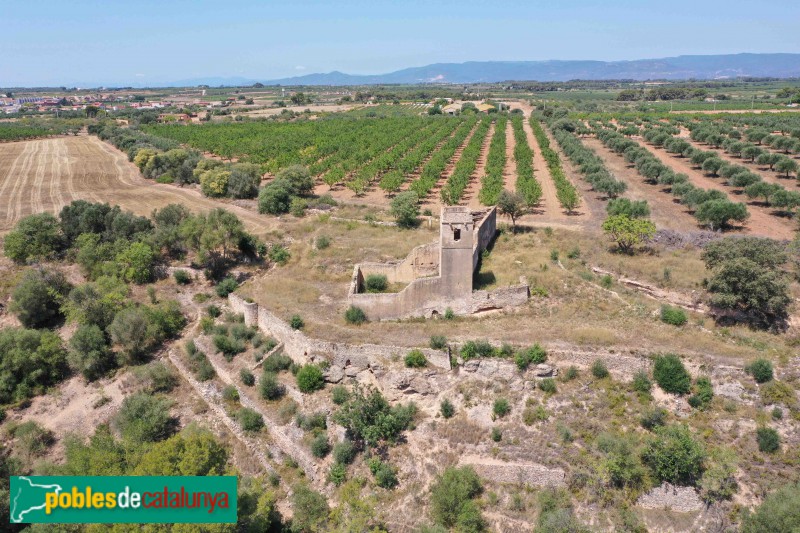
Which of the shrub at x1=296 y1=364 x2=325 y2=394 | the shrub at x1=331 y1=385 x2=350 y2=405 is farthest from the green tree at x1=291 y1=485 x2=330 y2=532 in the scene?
the shrub at x1=296 y1=364 x2=325 y2=394

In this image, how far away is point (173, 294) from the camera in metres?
42.4

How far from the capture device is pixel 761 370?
24797mm

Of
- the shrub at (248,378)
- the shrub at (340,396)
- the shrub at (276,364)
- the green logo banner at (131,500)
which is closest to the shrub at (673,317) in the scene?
the shrub at (340,396)

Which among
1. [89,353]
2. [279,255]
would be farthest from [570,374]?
[89,353]

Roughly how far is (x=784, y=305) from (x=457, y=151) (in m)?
74.4

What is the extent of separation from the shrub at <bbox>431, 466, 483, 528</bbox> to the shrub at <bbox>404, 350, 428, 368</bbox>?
5942 mm

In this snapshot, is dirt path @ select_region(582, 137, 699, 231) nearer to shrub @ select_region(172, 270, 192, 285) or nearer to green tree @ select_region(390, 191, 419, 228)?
green tree @ select_region(390, 191, 419, 228)

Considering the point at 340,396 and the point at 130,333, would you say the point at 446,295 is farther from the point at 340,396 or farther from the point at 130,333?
the point at 130,333

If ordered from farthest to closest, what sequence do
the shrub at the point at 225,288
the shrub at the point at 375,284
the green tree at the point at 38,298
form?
1. the shrub at the point at 225,288
2. the green tree at the point at 38,298
3. the shrub at the point at 375,284

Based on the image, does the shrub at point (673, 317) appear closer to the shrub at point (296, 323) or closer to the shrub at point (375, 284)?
the shrub at point (375, 284)

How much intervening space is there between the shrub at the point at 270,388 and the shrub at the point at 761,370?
24.2m

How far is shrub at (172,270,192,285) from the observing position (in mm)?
43656

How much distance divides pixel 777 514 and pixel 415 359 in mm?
16072

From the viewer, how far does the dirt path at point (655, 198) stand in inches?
2004
